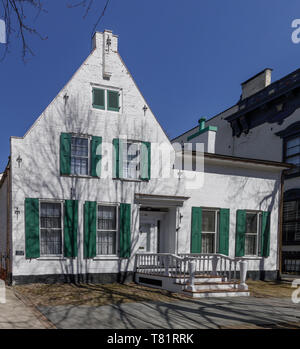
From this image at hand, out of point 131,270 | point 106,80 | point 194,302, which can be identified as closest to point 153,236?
point 131,270

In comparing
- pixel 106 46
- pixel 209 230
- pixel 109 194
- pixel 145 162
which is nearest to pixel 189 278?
pixel 209 230

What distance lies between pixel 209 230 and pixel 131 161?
470cm

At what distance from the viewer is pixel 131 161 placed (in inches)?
508

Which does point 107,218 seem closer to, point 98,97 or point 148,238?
point 148,238

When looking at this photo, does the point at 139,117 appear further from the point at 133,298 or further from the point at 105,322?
the point at 105,322

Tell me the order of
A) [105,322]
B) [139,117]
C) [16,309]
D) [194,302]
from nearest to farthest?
1. [105,322]
2. [16,309]
3. [194,302]
4. [139,117]

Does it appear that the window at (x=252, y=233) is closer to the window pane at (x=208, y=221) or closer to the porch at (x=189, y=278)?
the window pane at (x=208, y=221)

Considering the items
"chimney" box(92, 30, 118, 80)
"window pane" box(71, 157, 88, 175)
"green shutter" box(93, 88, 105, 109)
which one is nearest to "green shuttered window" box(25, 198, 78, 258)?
"window pane" box(71, 157, 88, 175)

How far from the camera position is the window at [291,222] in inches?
709

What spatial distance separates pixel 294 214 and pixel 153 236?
9.37m

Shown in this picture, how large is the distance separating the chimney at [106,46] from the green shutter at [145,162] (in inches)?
125

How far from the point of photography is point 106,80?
500 inches

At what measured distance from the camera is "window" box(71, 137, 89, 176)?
12144 millimetres
